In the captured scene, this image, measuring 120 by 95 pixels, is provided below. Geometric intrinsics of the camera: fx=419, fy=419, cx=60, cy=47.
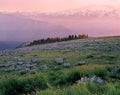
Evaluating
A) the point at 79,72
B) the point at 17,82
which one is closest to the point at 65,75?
the point at 79,72

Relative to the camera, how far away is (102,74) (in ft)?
64.3

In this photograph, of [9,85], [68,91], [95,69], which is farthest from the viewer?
[95,69]

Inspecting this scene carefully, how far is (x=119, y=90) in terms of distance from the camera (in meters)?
11.3

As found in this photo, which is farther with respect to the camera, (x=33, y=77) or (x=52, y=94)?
(x=33, y=77)

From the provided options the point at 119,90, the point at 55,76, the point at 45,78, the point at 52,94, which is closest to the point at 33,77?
the point at 45,78

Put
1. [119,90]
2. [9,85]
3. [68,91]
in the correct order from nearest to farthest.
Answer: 1. [119,90]
2. [68,91]
3. [9,85]

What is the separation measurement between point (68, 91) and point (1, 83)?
23.6 ft

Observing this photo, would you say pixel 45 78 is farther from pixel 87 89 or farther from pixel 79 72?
pixel 87 89

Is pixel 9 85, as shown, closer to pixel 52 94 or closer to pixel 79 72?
pixel 79 72

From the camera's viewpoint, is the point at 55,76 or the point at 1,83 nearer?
the point at 1,83

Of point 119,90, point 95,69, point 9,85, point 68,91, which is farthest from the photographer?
point 95,69

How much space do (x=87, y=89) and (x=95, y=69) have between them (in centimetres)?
778

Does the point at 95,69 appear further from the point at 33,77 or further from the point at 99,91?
the point at 99,91

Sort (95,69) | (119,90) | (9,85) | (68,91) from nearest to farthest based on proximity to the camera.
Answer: (119,90)
(68,91)
(9,85)
(95,69)
